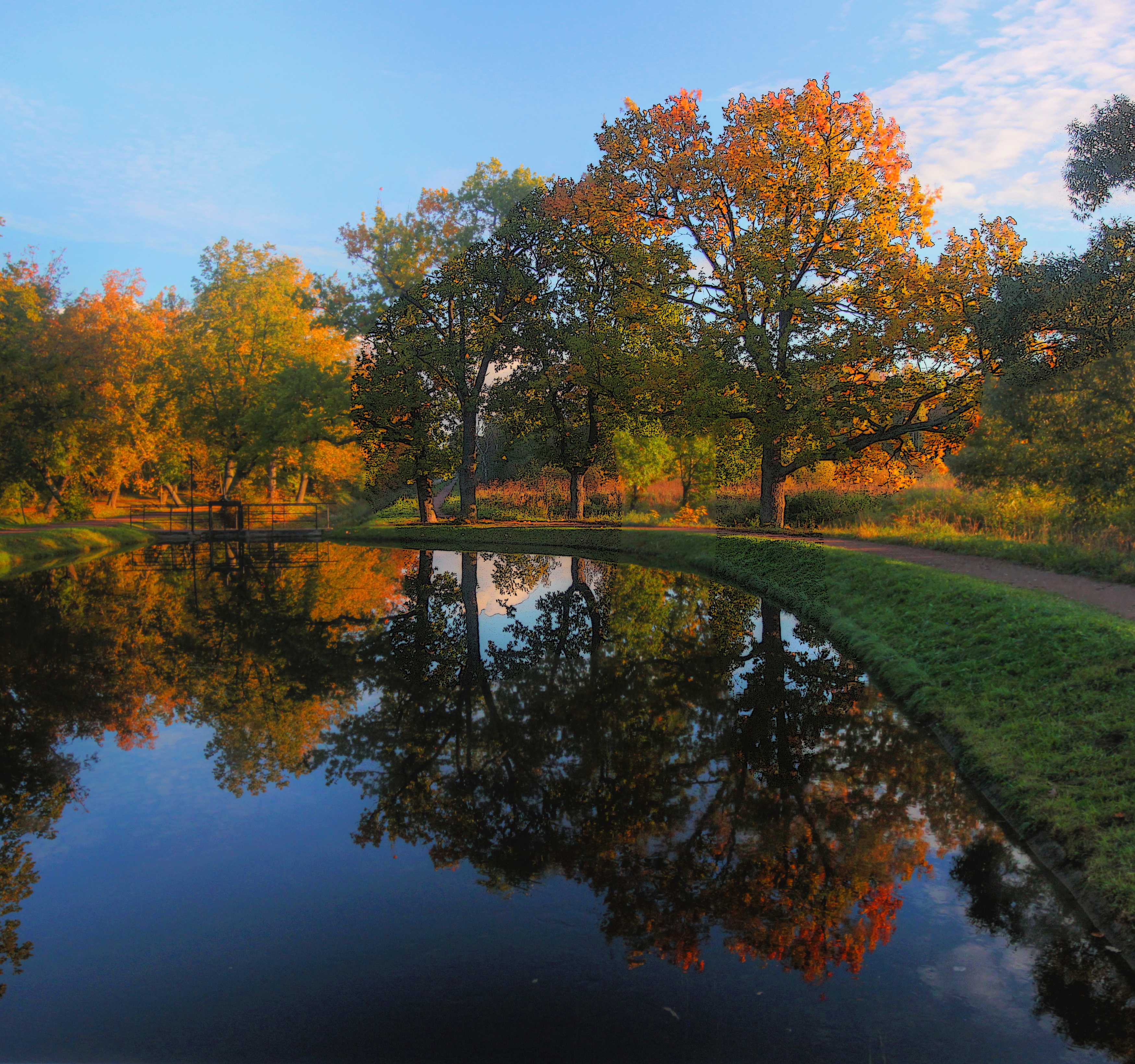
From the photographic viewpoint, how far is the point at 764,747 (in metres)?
7.87

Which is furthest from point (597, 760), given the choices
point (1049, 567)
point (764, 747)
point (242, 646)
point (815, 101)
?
point (815, 101)

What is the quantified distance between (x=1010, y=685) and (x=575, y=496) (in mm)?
27640

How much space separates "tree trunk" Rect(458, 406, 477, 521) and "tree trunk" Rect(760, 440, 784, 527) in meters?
14.6

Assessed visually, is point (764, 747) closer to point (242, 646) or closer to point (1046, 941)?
point (1046, 941)

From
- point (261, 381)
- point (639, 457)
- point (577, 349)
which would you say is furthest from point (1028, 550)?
point (261, 381)

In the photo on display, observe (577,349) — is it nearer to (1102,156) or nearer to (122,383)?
(1102,156)

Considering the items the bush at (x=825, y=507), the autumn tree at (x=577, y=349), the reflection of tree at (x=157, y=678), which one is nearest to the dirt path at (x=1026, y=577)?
the bush at (x=825, y=507)

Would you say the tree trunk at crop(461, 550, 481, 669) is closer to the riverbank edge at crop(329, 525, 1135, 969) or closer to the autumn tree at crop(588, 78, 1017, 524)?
the riverbank edge at crop(329, 525, 1135, 969)

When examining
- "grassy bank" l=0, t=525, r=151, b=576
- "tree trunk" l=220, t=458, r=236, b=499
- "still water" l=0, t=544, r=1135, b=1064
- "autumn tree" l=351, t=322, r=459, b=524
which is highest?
"autumn tree" l=351, t=322, r=459, b=524

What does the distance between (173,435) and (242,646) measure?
128 ft

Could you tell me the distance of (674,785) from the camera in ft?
22.7

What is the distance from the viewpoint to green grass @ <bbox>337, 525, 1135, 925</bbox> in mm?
5816

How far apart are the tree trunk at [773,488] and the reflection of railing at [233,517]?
869 inches

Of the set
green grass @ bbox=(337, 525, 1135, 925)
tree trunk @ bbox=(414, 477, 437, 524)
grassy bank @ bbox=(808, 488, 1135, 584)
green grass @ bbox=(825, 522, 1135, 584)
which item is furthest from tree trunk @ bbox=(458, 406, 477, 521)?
green grass @ bbox=(337, 525, 1135, 925)
